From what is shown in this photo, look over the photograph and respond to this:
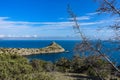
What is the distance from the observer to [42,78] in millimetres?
20031

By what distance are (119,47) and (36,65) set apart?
27850mm

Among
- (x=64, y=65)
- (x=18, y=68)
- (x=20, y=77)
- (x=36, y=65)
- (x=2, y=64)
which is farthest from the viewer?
(x=64, y=65)

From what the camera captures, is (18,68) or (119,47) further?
(18,68)

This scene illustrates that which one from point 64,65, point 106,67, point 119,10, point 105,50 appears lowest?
point 64,65

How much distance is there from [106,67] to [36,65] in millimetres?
27208

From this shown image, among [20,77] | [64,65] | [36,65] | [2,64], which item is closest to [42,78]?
[20,77]

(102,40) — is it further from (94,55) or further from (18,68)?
(18,68)

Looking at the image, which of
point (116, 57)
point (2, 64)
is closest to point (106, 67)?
point (116, 57)

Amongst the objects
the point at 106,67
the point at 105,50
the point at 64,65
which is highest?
the point at 105,50

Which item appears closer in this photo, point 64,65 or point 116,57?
point 116,57

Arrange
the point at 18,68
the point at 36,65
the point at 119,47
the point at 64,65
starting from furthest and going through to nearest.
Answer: the point at 64,65 → the point at 36,65 → the point at 18,68 → the point at 119,47

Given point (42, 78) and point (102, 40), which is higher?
point (102, 40)

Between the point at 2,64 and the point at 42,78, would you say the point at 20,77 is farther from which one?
the point at 2,64

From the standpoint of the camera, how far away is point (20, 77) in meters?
19.4
